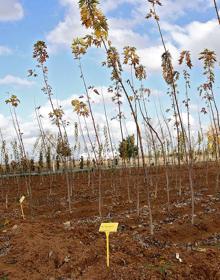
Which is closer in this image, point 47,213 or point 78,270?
point 78,270

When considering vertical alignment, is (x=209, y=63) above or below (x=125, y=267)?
above

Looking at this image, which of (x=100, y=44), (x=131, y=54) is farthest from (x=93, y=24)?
(x=131, y=54)

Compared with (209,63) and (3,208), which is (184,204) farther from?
(3,208)

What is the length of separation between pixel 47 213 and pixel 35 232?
4.30 m

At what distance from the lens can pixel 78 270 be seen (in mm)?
5895

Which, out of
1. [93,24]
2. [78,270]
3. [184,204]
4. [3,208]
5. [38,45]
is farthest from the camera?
[3,208]

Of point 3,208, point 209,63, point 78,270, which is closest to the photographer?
point 78,270

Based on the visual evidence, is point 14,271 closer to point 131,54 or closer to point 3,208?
point 131,54

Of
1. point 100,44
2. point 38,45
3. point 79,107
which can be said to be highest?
point 38,45

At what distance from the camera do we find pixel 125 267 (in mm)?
5637

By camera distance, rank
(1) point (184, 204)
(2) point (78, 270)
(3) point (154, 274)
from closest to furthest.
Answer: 1. (3) point (154, 274)
2. (2) point (78, 270)
3. (1) point (184, 204)

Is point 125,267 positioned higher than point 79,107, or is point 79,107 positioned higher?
point 79,107

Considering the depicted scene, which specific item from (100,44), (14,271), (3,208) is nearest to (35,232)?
(14,271)

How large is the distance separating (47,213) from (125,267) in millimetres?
6655
